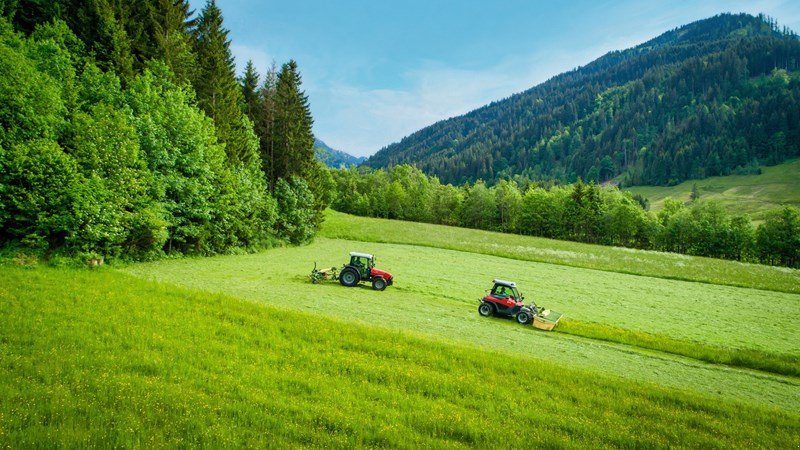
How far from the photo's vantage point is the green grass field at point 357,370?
300 inches

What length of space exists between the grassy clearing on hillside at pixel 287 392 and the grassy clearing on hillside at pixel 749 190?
14635 centimetres

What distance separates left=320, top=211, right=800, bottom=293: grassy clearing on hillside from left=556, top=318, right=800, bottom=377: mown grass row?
94.7 ft

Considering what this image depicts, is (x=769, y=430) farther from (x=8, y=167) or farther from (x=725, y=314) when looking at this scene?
(x=8, y=167)

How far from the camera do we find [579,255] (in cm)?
5591

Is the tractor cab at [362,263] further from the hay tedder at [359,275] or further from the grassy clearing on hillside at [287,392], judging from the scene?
the grassy clearing on hillside at [287,392]

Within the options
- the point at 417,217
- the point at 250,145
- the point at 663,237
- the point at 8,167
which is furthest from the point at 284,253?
the point at 663,237

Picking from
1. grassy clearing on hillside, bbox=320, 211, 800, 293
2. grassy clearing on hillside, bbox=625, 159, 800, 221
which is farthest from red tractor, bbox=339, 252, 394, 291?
grassy clearing on hillside, bbox=625, 159, 800, 221

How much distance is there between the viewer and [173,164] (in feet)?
96.0

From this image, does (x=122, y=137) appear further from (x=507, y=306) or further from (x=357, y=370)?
(x=507, y=306)

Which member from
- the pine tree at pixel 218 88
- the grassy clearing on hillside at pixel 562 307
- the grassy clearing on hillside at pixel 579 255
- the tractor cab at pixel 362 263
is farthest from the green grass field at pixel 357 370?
the grassy clearing on hillside at pixel 579 255

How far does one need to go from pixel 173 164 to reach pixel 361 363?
84.9ft

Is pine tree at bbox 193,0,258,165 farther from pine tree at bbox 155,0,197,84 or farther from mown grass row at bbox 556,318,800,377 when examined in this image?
mown grass row at bbox 556,318,800,377

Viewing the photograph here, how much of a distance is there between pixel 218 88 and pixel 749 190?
19861 centimetres

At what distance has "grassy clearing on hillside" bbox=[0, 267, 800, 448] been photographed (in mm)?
7273
